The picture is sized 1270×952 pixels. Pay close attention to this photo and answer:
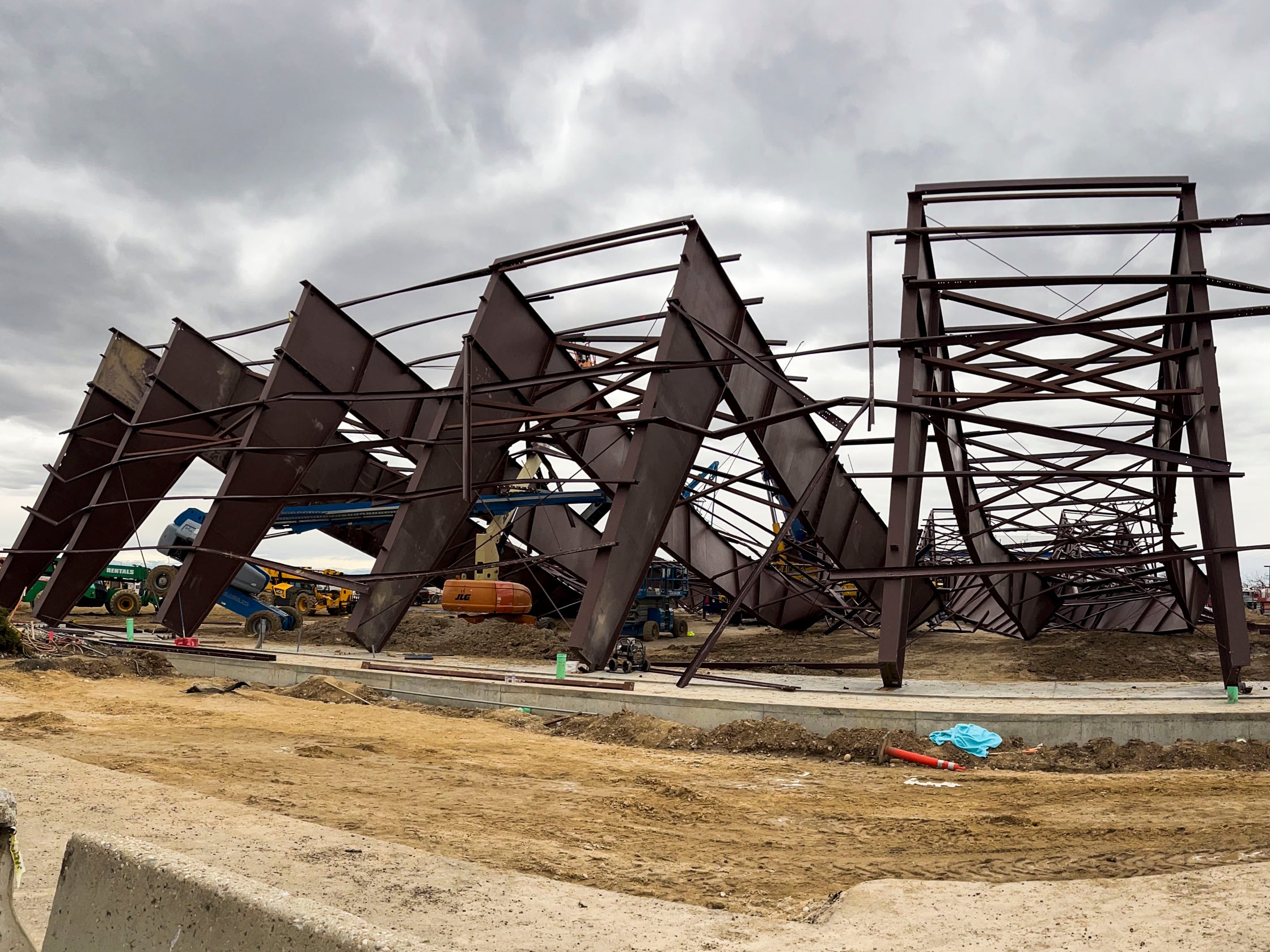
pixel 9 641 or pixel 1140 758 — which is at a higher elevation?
pixel 1140 758

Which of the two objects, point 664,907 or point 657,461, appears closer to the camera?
point 664,907

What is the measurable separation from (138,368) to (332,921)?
26.7 m

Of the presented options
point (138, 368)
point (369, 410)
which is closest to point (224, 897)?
point (369, 410)

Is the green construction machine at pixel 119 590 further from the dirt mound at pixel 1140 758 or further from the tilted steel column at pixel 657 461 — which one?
the dirt mound at pixel 1140 758

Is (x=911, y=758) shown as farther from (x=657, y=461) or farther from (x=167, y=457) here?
(x=167, y=457)

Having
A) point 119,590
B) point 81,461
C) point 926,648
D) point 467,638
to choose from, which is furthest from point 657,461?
point 119,590

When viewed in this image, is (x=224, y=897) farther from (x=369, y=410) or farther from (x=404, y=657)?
(x=369, y=410)

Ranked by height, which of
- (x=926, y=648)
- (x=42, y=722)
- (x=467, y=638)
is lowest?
(x=42, y=722)

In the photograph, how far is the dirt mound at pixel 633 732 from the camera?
35.8ft

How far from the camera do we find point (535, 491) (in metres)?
22.5

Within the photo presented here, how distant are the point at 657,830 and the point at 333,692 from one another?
8873 millimetres

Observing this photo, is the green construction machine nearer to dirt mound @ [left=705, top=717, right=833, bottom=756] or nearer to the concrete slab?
the concrete slab

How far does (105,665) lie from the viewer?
1609cm

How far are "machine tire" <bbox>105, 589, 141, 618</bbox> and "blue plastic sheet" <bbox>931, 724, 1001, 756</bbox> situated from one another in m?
30.2
